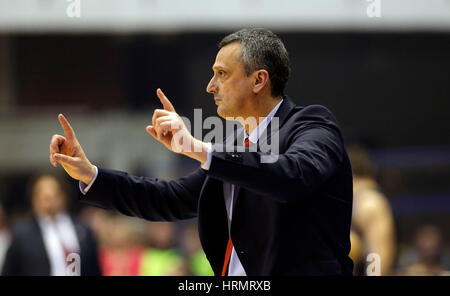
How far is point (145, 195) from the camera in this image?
3150 mm

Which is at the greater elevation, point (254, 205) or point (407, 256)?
point (254, 205)

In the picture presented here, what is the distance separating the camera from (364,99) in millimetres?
12422

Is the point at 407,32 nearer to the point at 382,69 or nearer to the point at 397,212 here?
the point at 382,69

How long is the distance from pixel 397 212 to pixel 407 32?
3.85 meters

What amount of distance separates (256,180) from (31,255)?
3.99 metres

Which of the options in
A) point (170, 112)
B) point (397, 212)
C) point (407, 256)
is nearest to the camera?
point (170, 112)

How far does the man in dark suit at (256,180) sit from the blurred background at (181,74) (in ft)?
25.2

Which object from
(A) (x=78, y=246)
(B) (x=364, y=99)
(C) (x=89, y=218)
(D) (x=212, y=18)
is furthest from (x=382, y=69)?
(A) (x=78, y=246)

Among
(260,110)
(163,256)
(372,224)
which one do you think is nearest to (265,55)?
(260,110)

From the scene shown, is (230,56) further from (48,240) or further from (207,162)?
(48,240)

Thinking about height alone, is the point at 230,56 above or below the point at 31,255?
above

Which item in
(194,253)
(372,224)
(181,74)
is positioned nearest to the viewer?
(372,224)

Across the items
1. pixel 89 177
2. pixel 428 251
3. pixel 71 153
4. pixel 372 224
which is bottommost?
pixel 428 251

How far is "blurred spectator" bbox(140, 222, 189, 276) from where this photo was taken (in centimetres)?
776
